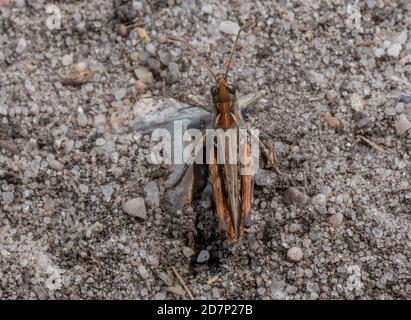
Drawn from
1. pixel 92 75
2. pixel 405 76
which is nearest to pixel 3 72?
pixel 92 75

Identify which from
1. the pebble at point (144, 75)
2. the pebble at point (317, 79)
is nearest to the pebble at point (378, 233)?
the pebble at point (317, 79)

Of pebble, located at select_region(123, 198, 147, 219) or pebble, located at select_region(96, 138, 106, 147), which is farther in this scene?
pebble, located at select_region(96, 138, 106, 147)

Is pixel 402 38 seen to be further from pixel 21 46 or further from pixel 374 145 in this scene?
pixel 21 46

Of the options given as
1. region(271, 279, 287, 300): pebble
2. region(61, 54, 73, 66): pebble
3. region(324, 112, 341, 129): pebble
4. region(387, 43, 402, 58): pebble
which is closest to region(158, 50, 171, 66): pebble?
region(61, 54, 73, 66): pebble

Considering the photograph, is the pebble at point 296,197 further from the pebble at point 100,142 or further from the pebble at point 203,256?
the pebble at point 100,142

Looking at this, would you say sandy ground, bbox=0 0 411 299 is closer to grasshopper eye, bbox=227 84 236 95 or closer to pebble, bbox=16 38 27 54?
pebble, bbox=16 38 27 54

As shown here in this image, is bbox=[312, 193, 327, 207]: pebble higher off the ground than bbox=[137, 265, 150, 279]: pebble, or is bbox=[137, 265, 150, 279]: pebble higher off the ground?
bbox=[312, 193, 327, 207]: pebble

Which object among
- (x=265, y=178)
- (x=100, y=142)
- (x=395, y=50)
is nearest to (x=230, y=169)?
(x=265, y=178)
